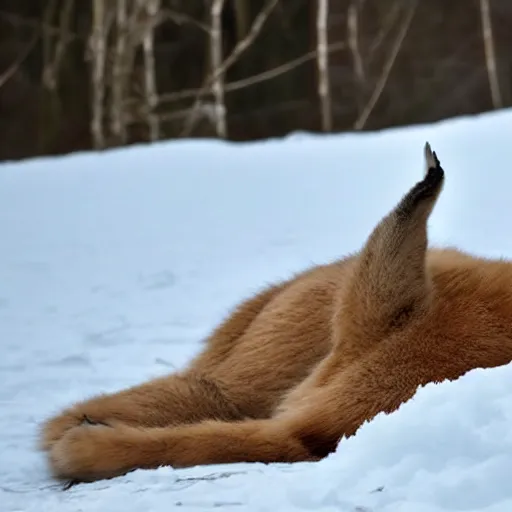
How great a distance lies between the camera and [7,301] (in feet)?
16.5

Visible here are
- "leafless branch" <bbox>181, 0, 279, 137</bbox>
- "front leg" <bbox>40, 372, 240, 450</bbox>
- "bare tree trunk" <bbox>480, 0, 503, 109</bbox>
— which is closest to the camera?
"front leg" <bbox>40, 372, 240, 450</bbox>

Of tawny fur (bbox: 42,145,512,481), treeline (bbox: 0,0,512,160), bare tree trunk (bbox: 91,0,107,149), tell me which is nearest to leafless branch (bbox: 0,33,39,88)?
treeline (bbox: 0,0,512,160)

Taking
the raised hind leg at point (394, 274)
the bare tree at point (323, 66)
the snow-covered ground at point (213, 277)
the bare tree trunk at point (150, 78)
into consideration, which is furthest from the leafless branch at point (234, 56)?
the raised hind leg at point (394, 274)

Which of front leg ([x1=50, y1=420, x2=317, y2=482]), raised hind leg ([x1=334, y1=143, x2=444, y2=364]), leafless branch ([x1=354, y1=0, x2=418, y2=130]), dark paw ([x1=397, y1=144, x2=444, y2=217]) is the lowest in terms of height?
front leg ([x1=50, y1=420, x2=317, y2=482])

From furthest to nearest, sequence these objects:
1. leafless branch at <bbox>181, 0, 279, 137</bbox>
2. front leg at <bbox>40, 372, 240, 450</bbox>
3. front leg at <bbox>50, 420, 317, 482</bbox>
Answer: leafless branch at <bbox>181, 0, 279, 137</bbox> < front leg at <bbox>40, 372, 240, 450</bbox> < front leg at <bbox>50, 420, 317, 482</bbox>

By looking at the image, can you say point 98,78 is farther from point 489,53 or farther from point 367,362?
point 367,362

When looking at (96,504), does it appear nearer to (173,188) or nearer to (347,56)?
(173,188)

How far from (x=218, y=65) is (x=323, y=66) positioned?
1051mm

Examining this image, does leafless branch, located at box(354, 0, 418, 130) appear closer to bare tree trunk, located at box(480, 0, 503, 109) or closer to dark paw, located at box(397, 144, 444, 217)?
bare tree trunk, located at box(480, 0, 503, 109)

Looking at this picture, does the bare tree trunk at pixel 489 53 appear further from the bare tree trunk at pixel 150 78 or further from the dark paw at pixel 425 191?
the dark paw at pixel 425 191

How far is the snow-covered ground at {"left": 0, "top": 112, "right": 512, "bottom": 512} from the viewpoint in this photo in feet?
5.65

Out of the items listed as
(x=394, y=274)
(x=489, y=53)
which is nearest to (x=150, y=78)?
(x=489, y=53)

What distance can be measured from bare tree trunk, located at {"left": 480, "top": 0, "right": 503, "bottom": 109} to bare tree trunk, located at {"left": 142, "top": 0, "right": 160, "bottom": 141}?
330cm

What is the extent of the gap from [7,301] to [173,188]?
2281mm
